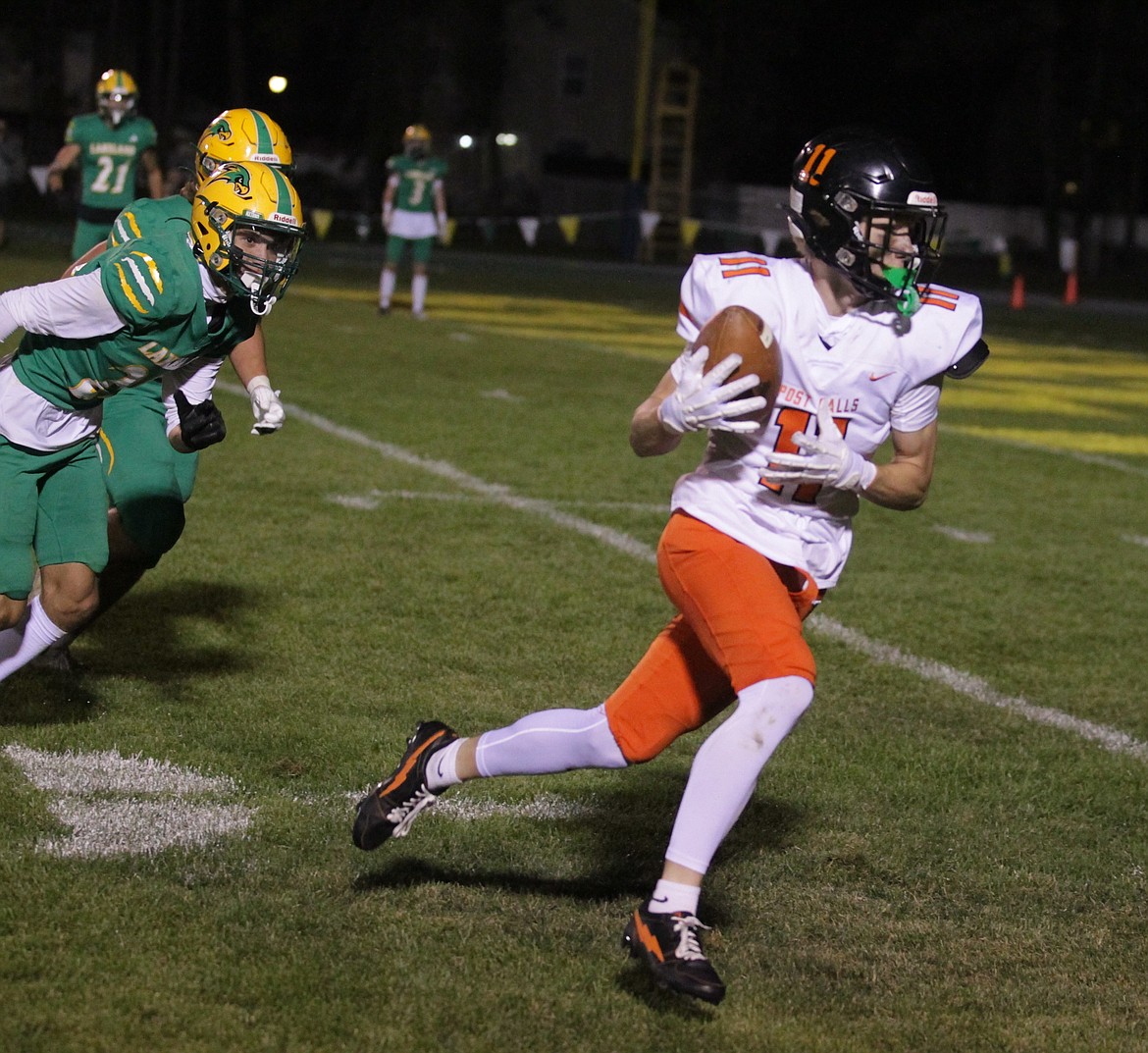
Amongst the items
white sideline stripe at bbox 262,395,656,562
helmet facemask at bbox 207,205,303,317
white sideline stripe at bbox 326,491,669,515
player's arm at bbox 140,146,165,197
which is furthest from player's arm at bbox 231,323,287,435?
player's arm at bbox 140,146,165,197

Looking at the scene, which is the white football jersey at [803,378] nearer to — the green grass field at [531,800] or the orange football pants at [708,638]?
the orange football pants at [708,638]

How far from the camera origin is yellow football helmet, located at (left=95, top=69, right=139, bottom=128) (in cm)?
1249

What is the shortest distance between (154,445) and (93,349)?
74 cm

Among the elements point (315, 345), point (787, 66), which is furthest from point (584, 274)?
point (787, 66)

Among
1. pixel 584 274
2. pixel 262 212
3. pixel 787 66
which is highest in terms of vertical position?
pixel 787 66

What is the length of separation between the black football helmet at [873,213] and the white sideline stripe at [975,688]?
2.12 metres

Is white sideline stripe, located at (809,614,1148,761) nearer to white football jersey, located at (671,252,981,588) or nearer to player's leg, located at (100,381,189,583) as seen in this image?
white football jersey, located at (671,252,981,588)

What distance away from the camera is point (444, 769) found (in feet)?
11.4

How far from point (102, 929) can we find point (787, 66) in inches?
1846

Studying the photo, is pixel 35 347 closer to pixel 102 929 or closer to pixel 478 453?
pixel 102 929

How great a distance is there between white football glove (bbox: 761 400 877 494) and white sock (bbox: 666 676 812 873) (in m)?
0.37

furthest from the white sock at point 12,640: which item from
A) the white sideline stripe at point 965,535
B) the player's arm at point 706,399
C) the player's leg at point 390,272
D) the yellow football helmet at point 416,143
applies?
the yellow football helmet at point 416,143

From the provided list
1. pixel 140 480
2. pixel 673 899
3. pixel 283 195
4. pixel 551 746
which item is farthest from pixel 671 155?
pixel 673 899

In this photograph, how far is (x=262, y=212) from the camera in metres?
3.92
